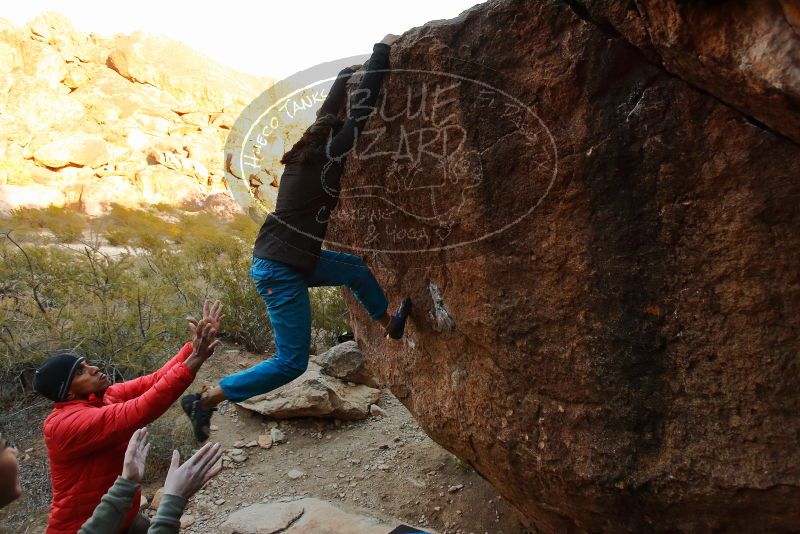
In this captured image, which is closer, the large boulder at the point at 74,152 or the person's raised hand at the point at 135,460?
the person's raised hand at the point at 135,460

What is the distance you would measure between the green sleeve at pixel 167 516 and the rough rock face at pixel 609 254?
4.40 feet

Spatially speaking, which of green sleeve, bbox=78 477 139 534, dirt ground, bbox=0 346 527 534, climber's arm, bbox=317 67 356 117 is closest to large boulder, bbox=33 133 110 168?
dirt ground, bbox=0 346 527 534

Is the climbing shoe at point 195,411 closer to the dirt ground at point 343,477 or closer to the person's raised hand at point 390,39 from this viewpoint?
the dirt ground at point 343,477

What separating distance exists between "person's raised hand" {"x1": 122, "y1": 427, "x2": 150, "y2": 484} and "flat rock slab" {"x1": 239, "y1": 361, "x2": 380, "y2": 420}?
2.90m

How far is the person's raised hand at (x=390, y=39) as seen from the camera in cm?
242

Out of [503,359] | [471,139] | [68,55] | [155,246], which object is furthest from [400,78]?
[68,55]

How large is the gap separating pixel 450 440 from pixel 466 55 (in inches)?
72.2

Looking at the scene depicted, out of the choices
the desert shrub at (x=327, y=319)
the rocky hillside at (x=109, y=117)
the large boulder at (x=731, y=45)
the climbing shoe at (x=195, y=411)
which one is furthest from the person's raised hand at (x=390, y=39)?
the rocky hillside at (x=109, y=117)

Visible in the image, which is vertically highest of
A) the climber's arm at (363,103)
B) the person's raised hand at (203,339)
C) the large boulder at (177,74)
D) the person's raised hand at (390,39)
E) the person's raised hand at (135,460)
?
the large boulder at (177,74)

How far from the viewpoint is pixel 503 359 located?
2260 mm

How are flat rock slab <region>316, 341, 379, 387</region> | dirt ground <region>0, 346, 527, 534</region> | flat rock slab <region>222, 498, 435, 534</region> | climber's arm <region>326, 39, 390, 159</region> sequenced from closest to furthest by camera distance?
climber's arm <region>326, 39, 390, 159</region> → flat rock slab <region>222, 498, 435, 534</region> → dirt ground <region>0, 346, 527, 534</region> → flat rock slab <region>316, 341, 379, 387</region>

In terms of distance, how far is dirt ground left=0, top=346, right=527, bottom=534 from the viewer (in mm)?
3367

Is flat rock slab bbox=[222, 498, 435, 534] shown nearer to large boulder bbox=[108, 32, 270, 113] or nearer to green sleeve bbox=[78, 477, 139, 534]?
green sleeve bbox=[78, 477, 139, 534]

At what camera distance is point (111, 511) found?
1585 millimetres
